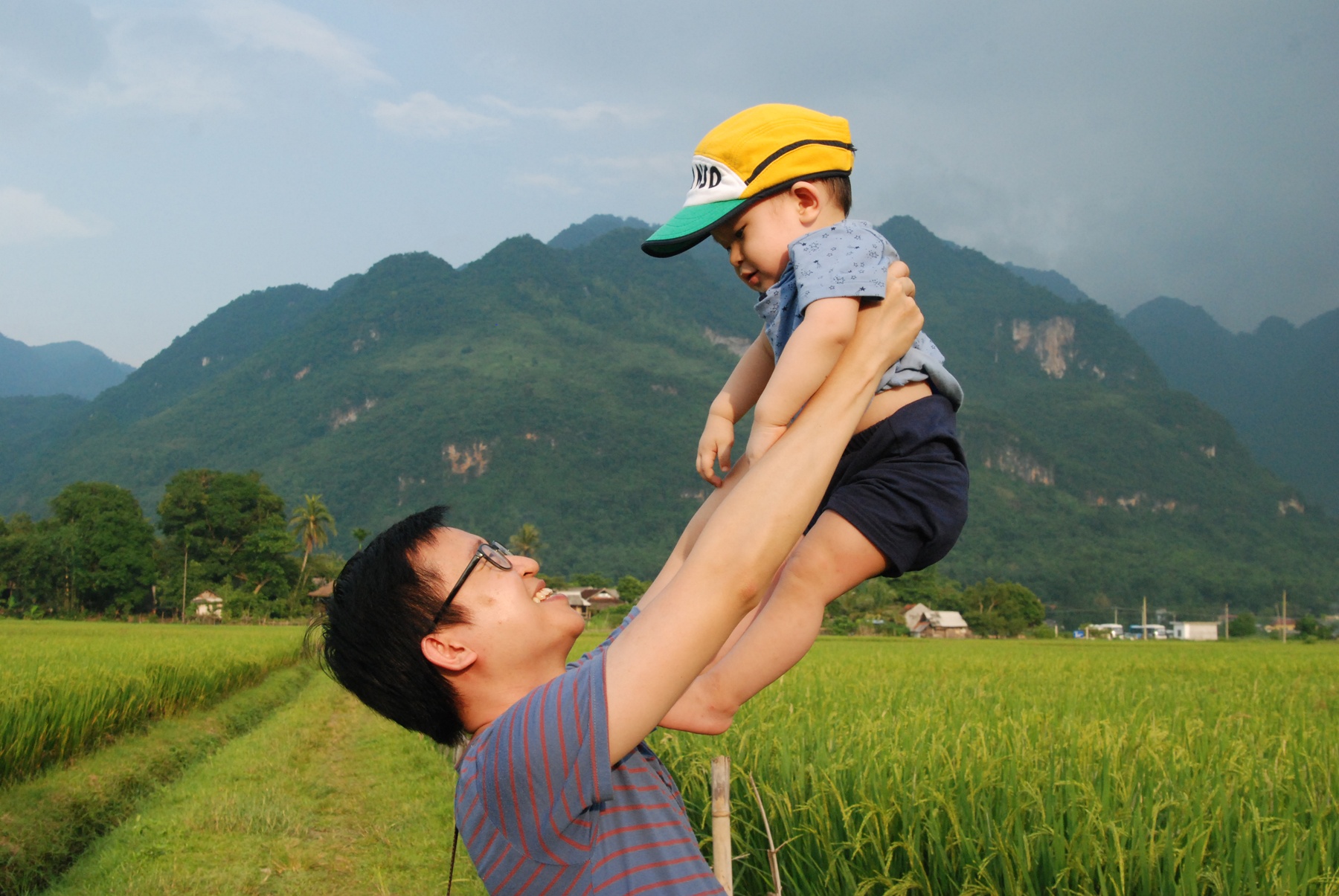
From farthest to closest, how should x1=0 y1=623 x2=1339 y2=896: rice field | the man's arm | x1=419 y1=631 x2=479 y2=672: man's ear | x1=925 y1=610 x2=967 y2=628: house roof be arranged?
x1=925 y1=610 x2=967 y2=628: house roof < x1=0 y1=623 x2=1339 y2=896: rice field < x1=419 y1=631 x2=479 y2=672: man's ear < the man's arm

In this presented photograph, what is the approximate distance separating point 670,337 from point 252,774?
18672 centimetres

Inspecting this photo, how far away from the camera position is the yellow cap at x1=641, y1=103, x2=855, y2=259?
1.73m

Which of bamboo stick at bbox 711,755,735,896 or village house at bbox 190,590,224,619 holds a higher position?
bamboo stick at bbox 711,755,735,896

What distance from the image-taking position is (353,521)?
124188 millimetres

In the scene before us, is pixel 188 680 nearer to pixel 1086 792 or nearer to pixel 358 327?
pixel 1086 792

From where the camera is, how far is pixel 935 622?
220 ft

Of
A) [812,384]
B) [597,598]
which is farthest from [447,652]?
[597,598]

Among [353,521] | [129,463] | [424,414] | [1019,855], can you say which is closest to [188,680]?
[1019,855]

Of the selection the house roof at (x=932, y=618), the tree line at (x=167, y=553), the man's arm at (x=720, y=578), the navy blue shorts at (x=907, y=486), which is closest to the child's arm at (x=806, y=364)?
the navy blue shorts at (x=907, y=486)

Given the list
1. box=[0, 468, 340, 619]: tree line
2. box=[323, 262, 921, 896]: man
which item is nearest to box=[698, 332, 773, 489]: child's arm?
box=[323, 262, 921, 896]: man

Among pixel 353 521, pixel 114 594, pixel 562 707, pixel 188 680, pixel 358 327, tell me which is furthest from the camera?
pixel 358 327

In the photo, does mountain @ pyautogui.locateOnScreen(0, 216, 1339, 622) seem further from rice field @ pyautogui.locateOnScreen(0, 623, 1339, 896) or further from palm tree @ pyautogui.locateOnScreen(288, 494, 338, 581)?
rice field @ pyautogui.locateOnScreen(0, 623, 1339, 896)

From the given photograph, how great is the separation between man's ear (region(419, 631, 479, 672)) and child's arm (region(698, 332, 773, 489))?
660 mm

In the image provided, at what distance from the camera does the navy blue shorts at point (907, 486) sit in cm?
161
